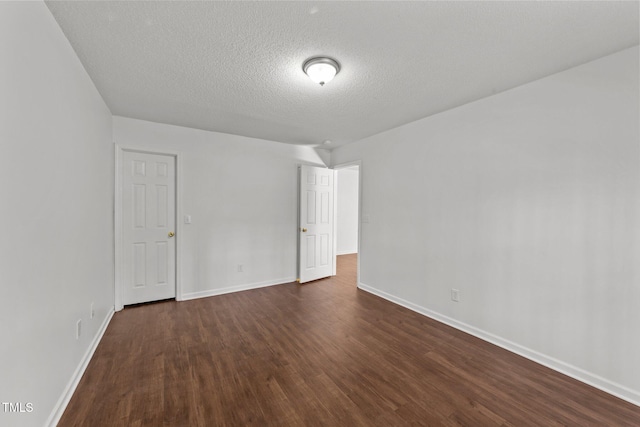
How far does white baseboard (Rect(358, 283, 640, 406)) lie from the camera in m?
1.84

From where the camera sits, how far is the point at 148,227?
3.47 metres

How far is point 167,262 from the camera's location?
3.62 meters

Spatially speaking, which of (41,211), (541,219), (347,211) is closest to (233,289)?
(41,211)

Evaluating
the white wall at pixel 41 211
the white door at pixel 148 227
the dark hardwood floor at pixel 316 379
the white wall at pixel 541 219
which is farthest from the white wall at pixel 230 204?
the white wall at pixel 541 219

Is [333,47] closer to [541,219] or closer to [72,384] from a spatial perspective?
[541,219]

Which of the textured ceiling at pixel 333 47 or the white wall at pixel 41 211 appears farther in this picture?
the textured ceiling at pixel 333 47

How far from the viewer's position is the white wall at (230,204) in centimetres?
362

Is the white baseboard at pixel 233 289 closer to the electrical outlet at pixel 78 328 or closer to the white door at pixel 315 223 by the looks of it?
the white door at pixel 315 223

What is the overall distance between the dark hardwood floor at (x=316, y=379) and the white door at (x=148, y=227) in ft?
1.73

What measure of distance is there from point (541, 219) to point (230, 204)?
377cm

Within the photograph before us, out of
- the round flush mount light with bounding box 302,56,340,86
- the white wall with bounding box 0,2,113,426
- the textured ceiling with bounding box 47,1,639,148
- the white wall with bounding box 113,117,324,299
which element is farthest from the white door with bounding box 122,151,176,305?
the round flush mount light with bounding box 302,56,340,86

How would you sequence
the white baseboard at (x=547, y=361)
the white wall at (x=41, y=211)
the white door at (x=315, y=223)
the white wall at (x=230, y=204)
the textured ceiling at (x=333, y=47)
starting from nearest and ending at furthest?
the white wall at (x=41, y=211), the textured ceiling at (x=333, y=47), the white baseboard at (x=547, y=361), the white wall at (x=230, y=204), the white door at (x=315, y=223)

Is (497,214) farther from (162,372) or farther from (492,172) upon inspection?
(162,372)

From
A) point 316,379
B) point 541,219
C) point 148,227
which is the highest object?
point 541,219
